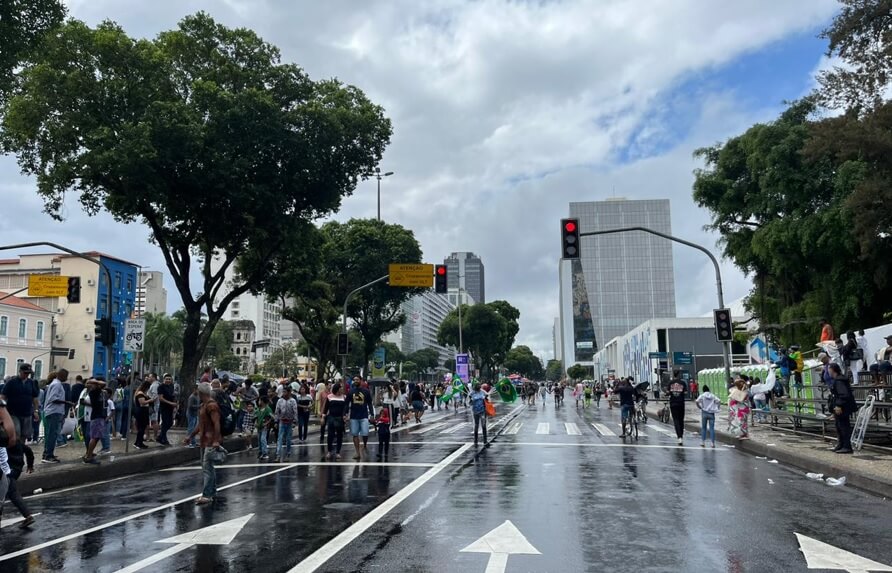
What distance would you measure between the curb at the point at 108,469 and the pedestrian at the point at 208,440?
3.94 m

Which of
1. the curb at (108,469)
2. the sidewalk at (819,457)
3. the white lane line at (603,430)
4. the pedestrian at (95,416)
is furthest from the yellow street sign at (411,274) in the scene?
the pedestrian at (95,416)

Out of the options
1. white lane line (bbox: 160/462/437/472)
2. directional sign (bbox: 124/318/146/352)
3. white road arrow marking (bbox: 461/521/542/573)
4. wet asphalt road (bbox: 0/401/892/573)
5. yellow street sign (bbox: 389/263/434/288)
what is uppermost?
yellow street sign (bbox: 389/263/434/288)

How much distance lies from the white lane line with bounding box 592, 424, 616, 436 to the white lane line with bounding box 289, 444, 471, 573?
1002 cm

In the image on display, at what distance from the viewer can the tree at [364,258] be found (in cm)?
4353

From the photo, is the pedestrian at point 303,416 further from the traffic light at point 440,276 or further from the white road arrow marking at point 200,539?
the white road arrow marking at point 200,539

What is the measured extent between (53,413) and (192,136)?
29.2 ft

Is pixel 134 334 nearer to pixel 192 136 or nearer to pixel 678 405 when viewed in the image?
pixel 192 136

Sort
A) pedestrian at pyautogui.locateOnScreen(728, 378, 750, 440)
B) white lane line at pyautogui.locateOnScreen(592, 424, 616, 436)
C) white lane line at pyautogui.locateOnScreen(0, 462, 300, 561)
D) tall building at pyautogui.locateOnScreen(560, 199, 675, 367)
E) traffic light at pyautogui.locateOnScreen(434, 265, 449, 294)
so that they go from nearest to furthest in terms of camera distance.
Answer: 1. white lane line at pyautogui.locateOnScreen(0, 462, 300, 561)
2. pedestrian at pyautogui.locateOnScreen(728, 378, 750, 440)
3. white lane line at pyautogui.locateOnScreen(592, 424, 616, 436)
4. traffic light at pyautogui.locateOnScreen(434, 265, 449, 294)
5. tall building at pyautogui.locateOnScreen(560, 199, 675, 367)

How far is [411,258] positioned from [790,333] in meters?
23.7

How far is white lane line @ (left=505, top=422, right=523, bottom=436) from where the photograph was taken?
21938mm

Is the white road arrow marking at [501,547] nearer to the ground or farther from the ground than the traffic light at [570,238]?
nearer to the ground

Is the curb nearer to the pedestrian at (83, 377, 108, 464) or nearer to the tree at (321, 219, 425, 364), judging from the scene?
the pedestrian at (83, 377, 108, 464)

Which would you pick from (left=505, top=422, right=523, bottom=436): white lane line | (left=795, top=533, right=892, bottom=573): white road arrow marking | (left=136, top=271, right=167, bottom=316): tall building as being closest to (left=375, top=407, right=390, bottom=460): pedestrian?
(left=505, top=422, right=523, bottom=436): white lane line

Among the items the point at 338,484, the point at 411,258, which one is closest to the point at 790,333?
the point at 411,258
